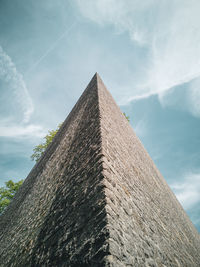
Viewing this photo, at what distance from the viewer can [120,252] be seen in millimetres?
1425

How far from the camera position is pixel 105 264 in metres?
1.24

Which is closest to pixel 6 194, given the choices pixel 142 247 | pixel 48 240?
pixel 48 240

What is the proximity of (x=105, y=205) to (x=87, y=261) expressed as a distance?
21.1 inches

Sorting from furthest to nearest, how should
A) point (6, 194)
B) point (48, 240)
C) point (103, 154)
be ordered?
point (6, 194) → point (103, 154) → point (48, 240)

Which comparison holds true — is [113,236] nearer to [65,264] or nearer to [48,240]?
[65,264]

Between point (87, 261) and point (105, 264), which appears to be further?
point (87, 261)

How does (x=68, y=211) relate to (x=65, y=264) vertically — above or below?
above

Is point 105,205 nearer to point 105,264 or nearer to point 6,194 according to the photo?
point 105,264

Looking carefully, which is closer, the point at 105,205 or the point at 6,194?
the point at 105,205

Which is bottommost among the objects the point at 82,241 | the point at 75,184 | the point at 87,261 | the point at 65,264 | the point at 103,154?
the point at 65,264

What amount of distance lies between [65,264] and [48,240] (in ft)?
2.72

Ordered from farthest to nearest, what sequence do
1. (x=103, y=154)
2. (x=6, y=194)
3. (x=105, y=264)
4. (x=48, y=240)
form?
1. (x=6, y=194)
2. (x=103, y=154)
3. (x=48, y=240)
4. (x=105, y=264)

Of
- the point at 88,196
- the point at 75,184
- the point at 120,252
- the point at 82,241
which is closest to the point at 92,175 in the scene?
the point at 88,196

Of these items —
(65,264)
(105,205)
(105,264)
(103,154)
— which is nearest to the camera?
(105,264)
